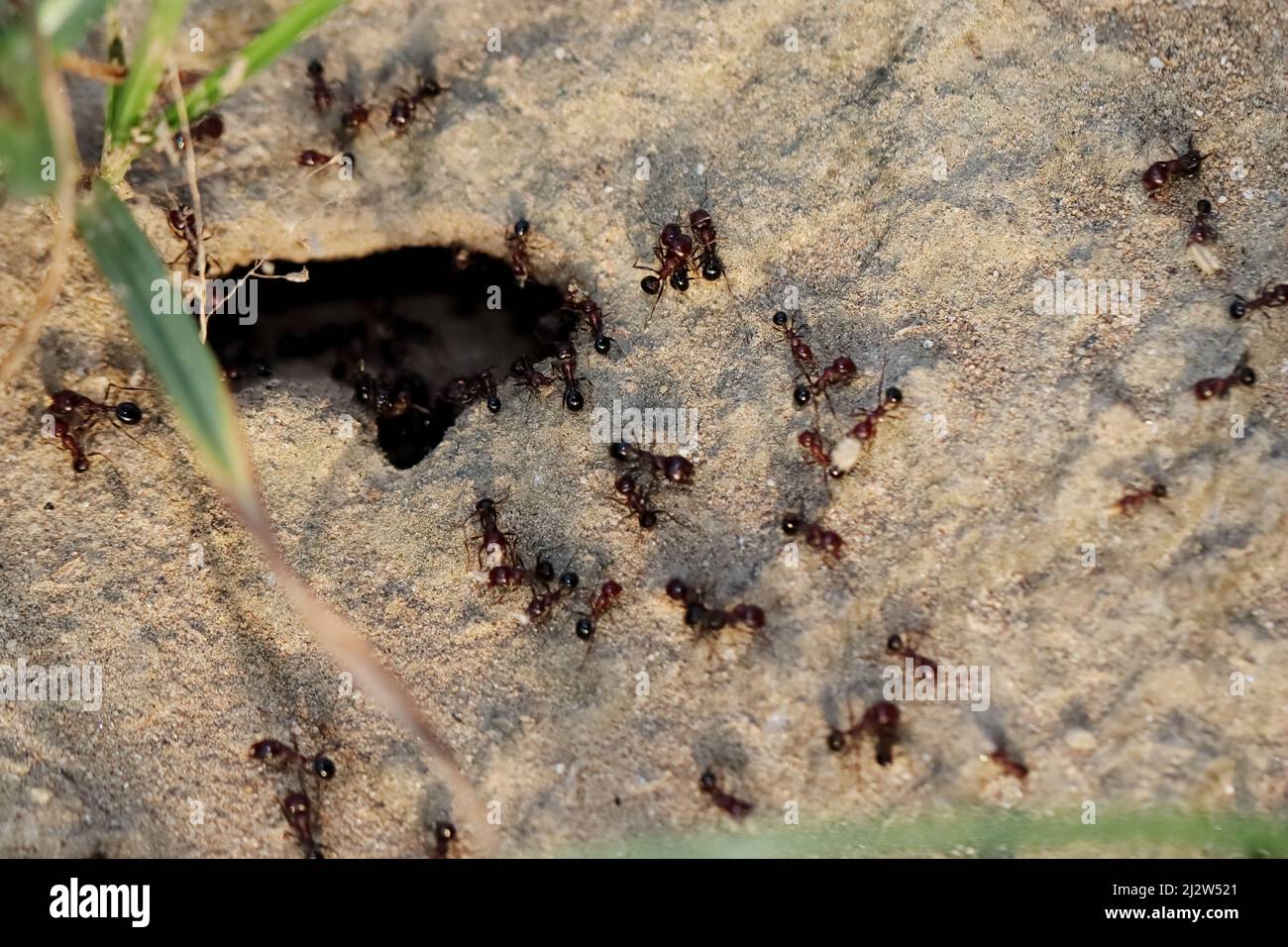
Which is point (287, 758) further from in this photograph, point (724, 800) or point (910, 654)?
point (910, 654)

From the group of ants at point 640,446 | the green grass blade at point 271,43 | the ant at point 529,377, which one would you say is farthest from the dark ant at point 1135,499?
the green grass blade at point 271,43

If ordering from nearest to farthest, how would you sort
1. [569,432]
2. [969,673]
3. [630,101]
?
1. [969,673]
2. [569,432]
3. [630,101]

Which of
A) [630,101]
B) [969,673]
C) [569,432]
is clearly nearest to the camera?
[969,673]

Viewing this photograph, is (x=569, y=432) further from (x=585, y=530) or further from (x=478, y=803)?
(x=478, y=803)

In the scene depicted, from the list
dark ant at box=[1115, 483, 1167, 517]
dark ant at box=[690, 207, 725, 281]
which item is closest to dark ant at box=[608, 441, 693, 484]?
dark ant at box=[690, 207, 725, 281]

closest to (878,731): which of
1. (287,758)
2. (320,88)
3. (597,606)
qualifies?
(597,606)

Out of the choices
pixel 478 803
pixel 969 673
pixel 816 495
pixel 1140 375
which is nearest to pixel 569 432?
pixel 816 495
